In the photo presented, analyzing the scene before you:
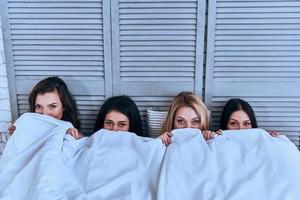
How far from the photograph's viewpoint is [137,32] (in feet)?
5.01

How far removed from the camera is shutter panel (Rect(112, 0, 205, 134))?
4.91 ft

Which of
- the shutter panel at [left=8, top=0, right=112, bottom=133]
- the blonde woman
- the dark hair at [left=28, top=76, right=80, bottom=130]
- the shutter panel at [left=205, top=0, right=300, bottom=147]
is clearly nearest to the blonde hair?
the blonde woman

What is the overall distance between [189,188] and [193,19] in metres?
0.73

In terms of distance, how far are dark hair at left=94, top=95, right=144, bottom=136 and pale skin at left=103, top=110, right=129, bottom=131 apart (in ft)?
0.05

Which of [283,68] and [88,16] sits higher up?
[88,16]

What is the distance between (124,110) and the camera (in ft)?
5.01

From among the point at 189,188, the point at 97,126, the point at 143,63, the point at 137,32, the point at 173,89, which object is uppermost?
the point at 137,32

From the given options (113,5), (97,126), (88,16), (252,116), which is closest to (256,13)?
(252,116)

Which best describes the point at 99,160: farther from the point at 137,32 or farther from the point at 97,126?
the point at 137,32

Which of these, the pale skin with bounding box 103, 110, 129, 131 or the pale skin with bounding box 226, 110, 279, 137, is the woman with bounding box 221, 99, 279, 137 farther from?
the pale skin with bounding box 103, 110, 129, 131

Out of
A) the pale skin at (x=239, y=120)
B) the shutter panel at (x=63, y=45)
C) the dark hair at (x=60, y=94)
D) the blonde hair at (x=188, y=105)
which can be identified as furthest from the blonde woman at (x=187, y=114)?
the dark hair at (x=60, y=94)

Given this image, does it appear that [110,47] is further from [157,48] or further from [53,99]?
[53,99]

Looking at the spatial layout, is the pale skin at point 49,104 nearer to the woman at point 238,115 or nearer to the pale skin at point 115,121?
the pale skin at point 115,121

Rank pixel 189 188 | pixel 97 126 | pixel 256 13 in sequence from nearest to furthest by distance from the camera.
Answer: pixel 189 188 → pixel 256 13 → pixel 97 126
